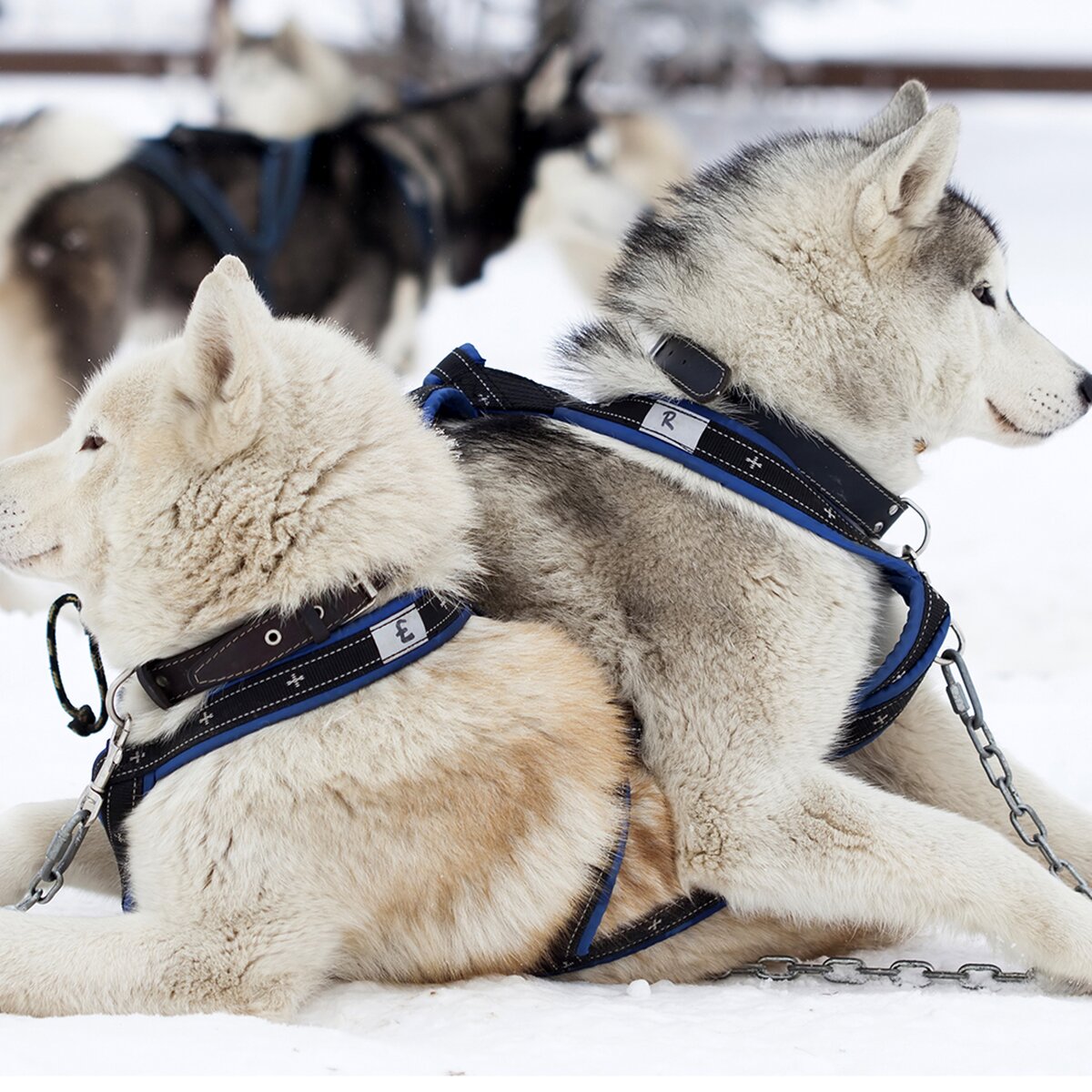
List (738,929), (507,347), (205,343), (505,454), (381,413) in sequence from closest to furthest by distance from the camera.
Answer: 1. (205,343)
2. (381,413)
3. (738,929)
4. (505,454)
5. (507,347)

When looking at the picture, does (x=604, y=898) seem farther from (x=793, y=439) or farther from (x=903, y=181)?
(x=903, y=181)

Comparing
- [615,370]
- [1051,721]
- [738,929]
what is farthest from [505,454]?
[1051,721]

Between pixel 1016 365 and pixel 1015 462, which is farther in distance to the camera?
pixel 1015 462

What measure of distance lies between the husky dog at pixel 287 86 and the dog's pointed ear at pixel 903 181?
18.7 feet

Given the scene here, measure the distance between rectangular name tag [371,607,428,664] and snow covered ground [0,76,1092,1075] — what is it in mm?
406

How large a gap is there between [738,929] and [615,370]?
112 centimetres

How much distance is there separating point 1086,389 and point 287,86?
644cm

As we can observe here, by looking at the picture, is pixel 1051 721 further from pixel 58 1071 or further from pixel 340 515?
pixel 58 1071

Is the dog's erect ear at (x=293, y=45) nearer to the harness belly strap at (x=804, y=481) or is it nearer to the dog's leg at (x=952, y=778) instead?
the harness belly strap at (x=804, y=481)

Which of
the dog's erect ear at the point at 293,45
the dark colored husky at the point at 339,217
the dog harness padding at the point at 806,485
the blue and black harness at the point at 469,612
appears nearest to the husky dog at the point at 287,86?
the dog's erect ear at the point at 293,45

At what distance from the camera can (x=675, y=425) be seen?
2557 millimetres

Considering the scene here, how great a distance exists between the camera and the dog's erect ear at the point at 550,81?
736 centimetres

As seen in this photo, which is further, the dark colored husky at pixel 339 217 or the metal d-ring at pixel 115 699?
the dark colored husky at pixel 339 217

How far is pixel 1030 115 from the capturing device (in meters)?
16.1
